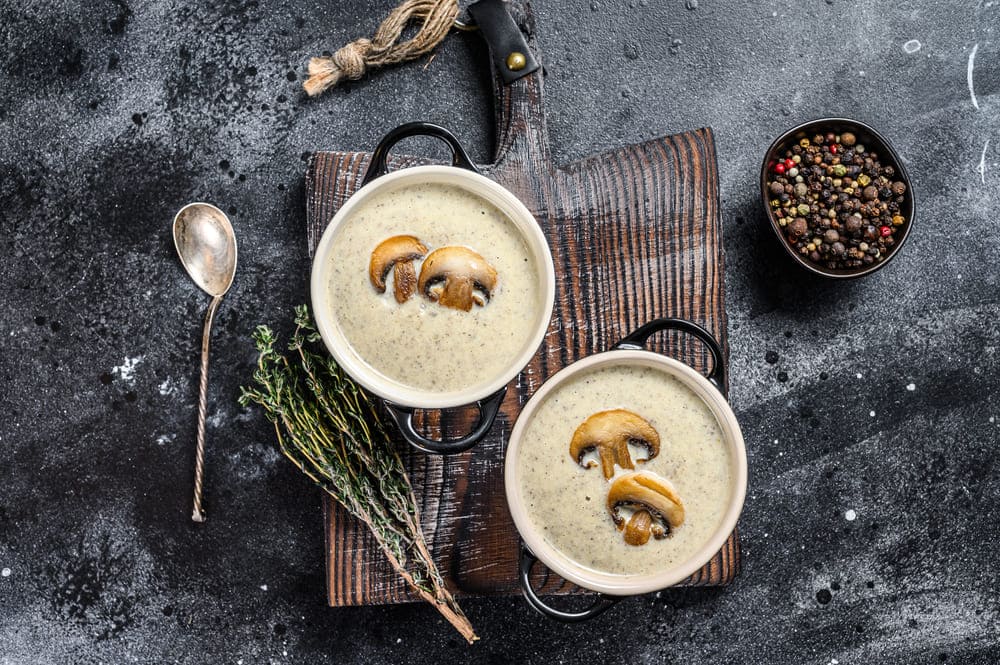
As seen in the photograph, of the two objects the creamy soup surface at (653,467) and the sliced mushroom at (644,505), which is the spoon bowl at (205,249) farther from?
the sliced mushroom at (644,505)

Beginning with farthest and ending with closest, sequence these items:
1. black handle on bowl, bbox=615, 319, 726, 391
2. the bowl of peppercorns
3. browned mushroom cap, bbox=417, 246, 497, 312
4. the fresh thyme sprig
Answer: the bowl of peppercorns < the fresh thyme sprig < black handle on bowl, bbox=615, 319, 726, 391 < browned mushroom cap, bbox=417, 246, 497, 312

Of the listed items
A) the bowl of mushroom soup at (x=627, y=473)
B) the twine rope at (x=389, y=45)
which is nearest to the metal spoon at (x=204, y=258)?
the twine rope at (x=389, y=45)

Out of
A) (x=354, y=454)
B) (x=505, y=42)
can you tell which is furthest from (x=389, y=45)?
(x=354, y=454)

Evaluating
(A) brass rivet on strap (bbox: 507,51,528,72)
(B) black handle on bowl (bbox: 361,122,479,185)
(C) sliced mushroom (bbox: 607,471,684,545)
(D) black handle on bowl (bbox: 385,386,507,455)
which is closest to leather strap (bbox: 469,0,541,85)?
(A) brass rivet on strap (bbox: 507,51,528,72)

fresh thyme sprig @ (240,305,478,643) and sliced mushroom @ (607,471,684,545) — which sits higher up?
sliced mushroom @ (607,471,684,545)

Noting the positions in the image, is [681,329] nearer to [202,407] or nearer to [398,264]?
[398,264]

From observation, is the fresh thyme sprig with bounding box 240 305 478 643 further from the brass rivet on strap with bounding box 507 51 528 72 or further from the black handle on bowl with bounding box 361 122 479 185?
the brass rivet on strap with bounding box 507 51 528 72

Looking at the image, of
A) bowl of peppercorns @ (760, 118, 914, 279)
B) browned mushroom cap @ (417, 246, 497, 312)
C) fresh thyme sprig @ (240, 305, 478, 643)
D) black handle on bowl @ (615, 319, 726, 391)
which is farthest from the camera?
bowl of peppercorns @ (760, 118, 914, 279)
